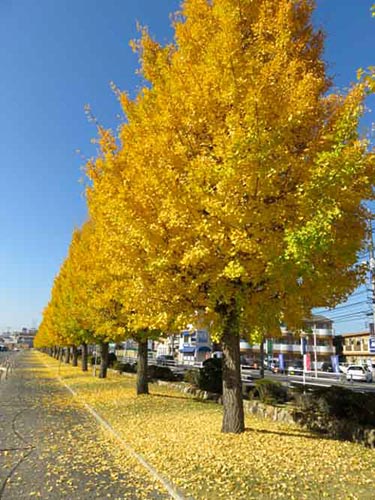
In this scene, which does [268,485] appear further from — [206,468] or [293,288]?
[293,288]

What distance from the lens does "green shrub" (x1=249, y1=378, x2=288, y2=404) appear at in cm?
1356

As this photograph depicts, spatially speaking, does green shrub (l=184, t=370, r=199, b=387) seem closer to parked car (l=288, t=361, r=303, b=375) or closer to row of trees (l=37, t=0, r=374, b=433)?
row of trees (l=37, t=0, r=374, b=433)

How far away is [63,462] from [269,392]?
27.6 ft

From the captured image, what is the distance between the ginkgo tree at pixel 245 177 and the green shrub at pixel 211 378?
7.68 m

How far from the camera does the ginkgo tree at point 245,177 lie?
6645mm

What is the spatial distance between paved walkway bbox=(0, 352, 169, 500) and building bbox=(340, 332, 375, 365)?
170 feet

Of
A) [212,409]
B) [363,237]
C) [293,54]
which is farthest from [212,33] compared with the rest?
[212,409]

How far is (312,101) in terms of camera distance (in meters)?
7.43

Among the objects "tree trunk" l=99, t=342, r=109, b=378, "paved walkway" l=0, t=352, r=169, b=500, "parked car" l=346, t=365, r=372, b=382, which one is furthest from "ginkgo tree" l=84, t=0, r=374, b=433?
"parked car" l=346, t=365, r=372, b=382

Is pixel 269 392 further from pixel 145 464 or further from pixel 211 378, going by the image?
pixel 145 464

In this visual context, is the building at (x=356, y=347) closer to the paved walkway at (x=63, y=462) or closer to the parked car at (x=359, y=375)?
the parked car at (x=359, y=375)

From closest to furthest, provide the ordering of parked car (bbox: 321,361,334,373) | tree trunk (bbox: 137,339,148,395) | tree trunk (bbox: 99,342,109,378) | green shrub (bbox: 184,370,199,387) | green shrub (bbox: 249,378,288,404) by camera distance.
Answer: green shrub (bbox: 249,378,288,404) < tree trunk (bbox: 137,339,148,395) < green shrub (bbox: 184,370,199,387) < tree trunk (bbox: 99,342,109,378) < parked car (bbox: 321,361,334,373)

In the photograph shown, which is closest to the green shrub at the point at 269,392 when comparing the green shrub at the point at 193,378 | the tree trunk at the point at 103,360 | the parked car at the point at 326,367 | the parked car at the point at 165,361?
the green shrub at the point at 193,378

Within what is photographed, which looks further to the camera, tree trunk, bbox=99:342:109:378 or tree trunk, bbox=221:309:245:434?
tree trunk, bbox=99:342:109:378
